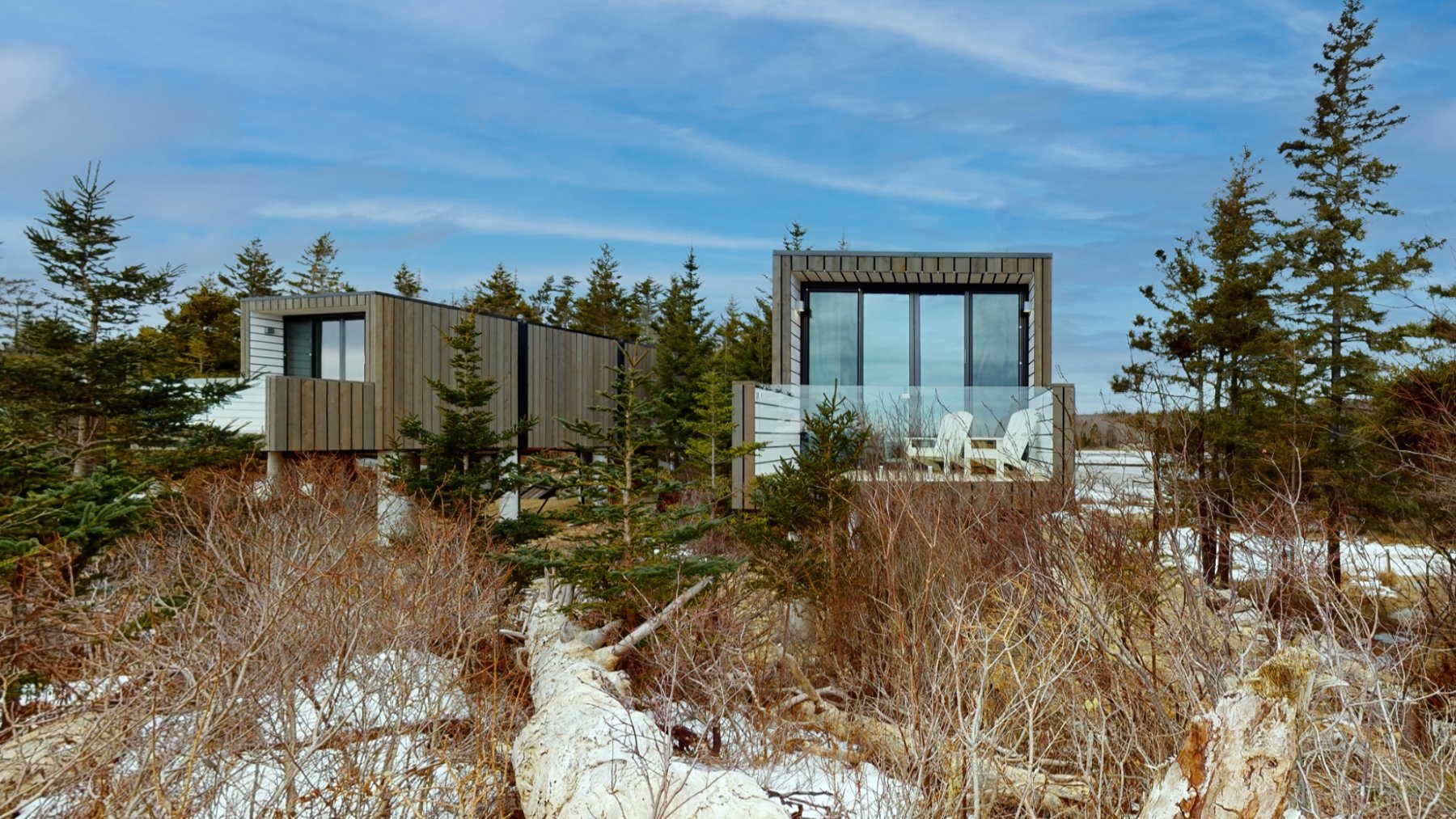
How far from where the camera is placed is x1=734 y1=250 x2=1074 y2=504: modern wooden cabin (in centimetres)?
1126

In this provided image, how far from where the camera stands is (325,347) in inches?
679

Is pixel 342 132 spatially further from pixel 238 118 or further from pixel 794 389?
pixel 794 389

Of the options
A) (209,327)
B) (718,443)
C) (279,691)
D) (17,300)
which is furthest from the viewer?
(209,327)

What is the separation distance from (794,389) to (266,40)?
25.1 ft

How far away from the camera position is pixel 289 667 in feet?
15.2

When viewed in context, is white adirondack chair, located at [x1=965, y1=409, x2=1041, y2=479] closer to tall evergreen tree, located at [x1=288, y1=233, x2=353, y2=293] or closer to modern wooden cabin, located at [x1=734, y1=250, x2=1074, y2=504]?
modern wooden cabin, located at [x1=734, y1=250, x2=1074, y2=504]

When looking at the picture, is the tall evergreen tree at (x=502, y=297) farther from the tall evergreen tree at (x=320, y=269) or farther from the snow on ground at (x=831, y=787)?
the snow on ground at (x=831, y=787)

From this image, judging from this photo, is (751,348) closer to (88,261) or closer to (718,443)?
Answer: (718,443)

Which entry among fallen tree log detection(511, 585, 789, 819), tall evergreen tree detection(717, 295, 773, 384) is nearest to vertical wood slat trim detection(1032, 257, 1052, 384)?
fallen tree log detection(511, 585, 789, 819)

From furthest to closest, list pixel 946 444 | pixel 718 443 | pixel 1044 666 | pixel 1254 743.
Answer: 1. pixel 718 443
2. pixel 946 444
3. pixel 1044 666
4. pixel 1254 743

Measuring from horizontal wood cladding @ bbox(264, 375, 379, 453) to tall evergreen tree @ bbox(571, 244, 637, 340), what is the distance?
20.1 meters

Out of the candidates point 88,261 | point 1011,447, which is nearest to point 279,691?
point 1011,447

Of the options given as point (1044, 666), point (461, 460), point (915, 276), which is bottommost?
point (1044, 666)

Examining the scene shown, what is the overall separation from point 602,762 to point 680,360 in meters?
20.9
